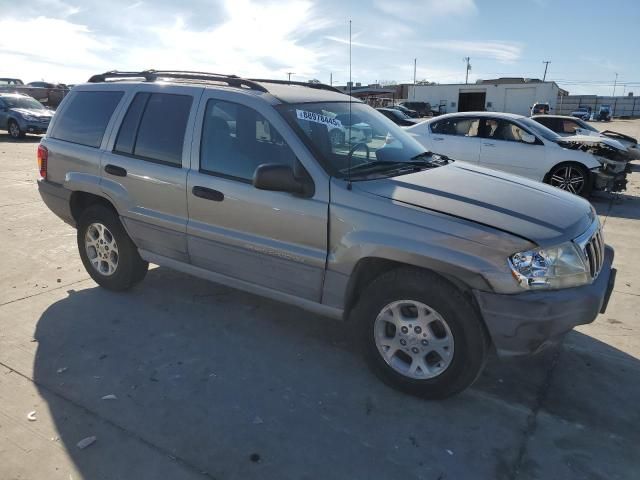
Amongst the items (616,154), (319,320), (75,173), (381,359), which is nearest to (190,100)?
(75,173)

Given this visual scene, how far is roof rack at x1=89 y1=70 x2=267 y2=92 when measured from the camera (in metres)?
3.83

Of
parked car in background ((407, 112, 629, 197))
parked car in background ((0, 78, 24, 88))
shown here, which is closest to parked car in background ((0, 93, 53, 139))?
parked car in background ((407, 112, 629, 197))

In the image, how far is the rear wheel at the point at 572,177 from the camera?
9.13 m

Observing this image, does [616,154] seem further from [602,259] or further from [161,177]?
[161,177]

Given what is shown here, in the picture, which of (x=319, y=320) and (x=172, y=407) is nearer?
(x=172, y=407)

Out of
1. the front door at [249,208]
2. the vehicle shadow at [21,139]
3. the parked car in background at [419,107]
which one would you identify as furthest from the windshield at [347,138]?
the parked car in background at [419,107]

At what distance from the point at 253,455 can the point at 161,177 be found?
228 centimetres

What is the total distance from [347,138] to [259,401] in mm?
1898

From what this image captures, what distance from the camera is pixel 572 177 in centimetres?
924

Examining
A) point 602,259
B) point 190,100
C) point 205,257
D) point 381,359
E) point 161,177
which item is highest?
point 190,100

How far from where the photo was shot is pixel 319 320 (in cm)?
423

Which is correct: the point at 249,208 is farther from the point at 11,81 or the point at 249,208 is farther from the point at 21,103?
the point at 11,81

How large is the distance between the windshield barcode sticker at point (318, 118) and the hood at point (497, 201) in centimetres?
67

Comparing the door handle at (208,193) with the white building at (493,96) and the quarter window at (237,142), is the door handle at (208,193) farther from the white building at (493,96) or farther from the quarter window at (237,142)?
the white building at (493,96)
